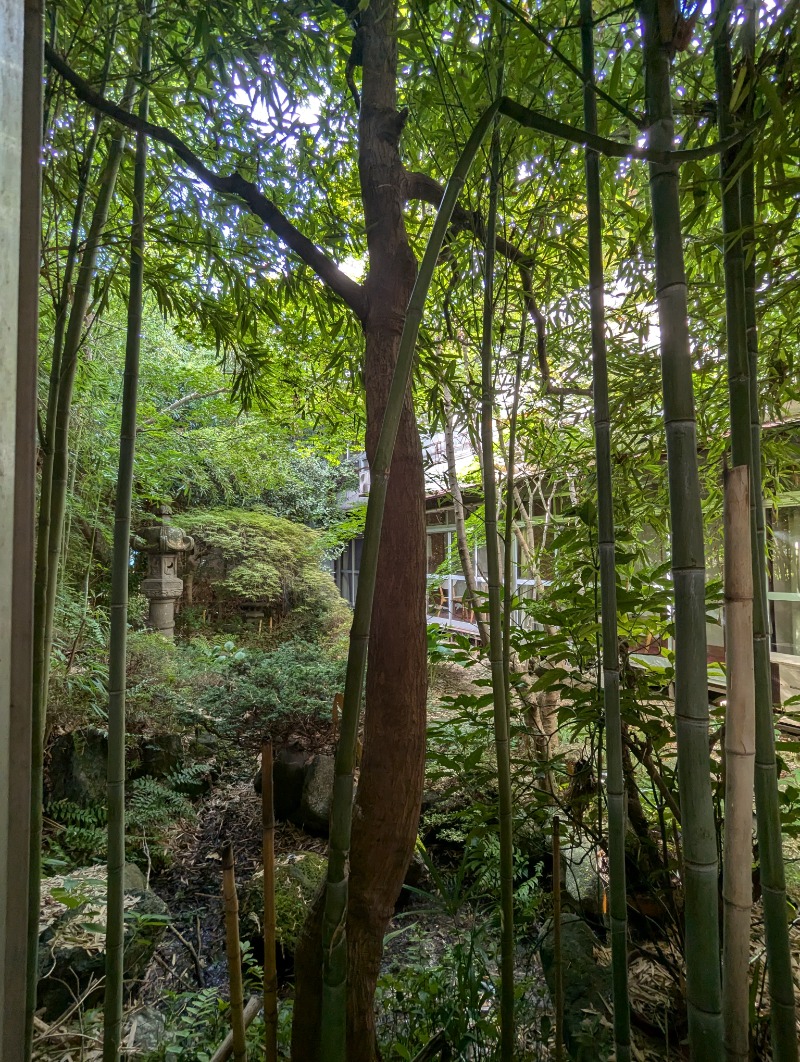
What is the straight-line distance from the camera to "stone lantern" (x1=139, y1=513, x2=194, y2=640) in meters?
5.32

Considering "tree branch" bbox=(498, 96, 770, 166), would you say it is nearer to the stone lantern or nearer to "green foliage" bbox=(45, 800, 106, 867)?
"green foliage" bbox=(45, 800, 106, 867)

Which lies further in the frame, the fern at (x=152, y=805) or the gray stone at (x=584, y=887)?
the fern at (x=152, y=805)

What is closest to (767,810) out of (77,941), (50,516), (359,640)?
(359,640)

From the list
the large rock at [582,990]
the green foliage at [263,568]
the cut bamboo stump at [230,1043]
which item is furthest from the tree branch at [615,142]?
the green foliage at [263,568]

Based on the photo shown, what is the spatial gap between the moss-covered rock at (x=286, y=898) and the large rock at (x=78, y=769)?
3.85 ft

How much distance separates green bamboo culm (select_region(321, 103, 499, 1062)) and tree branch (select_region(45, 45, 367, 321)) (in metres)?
0.50

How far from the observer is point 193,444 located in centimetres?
595

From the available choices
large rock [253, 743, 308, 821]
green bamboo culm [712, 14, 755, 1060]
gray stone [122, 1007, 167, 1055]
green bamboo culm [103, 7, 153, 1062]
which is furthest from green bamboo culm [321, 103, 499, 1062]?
large rock [253, 743, 308, 821]

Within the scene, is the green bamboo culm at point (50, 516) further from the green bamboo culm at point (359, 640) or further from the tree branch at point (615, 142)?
the tree branch at point (615, 142)

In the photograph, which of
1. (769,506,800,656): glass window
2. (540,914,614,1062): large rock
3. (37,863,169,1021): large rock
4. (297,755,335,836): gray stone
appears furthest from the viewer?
(769,506,800,656): glass window

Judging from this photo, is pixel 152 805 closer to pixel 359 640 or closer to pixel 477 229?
pixel 359 640

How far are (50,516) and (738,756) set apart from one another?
3.69ft

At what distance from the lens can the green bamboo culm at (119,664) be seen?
0.99 m

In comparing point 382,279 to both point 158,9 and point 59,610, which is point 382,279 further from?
point 59,610
